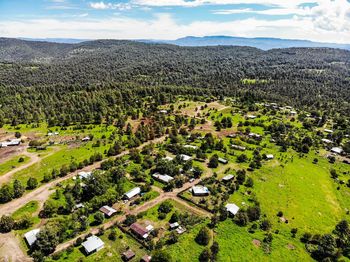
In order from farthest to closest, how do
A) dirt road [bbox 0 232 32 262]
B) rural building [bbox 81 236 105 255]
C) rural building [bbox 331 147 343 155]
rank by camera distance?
rural building [bbox 331 147 343 155]
rural building [bbox 81 236 105 255]
dirt road [bbox 0 232 32 262]

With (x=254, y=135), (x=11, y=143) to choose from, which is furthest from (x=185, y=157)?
(x=11, y=143)

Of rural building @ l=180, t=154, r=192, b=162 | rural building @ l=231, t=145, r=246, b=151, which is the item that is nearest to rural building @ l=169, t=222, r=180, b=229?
rural building @ l=180, t=154, r=192, b=162

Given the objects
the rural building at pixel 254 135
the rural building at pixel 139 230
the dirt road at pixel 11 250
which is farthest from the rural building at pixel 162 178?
the rural building at pixel 254 135

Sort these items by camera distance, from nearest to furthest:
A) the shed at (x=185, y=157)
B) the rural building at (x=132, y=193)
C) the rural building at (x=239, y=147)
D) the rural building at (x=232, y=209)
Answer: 1. the rural building at (x=232, y=209)
2. the rural building at (x=132, y=193)
3. the shed at (x=185, y=157)
4. the rural building at (x=239, y=147)

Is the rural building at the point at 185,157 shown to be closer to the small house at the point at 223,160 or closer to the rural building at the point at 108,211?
the small house at the point at 223,160

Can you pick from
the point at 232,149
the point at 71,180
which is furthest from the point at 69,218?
the point at 232,149

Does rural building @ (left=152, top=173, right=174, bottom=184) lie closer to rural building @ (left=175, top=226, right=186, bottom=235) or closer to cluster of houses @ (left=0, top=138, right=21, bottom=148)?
rural building @ (left=175, top=226, right=186, bottom=235)

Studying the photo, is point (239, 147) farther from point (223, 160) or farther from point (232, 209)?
point (232, 209)
